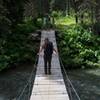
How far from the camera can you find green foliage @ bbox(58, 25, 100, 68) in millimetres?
22719

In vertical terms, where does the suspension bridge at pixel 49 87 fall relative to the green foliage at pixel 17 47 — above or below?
below

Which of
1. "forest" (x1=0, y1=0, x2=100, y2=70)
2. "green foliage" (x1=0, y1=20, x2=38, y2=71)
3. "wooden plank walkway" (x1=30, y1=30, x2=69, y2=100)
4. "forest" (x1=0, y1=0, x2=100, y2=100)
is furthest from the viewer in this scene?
"forest" (x1=0, y1=0, x2=100, y2=70)

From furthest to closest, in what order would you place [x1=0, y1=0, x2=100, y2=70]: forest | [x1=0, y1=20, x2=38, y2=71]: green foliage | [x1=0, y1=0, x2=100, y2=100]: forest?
1. [x1=0, y1=0, x2=100, y2=70]: forest
2. [x1=0, y1=20, x2=38, y2=71]: green foliage
3. [x1=0, y1=0, x2=100, y2=100]: forest

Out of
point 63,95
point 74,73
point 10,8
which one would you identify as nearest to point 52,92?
point 63,95

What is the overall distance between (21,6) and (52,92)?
15245 millimetres

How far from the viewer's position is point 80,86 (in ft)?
56.3

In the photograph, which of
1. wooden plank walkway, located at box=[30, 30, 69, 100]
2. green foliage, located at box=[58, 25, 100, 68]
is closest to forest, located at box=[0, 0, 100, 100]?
green foliage, located at box=[58, 25, 100, 68]

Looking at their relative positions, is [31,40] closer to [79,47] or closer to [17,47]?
[17,47]

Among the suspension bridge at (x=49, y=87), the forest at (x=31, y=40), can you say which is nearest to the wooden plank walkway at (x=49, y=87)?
the suspension bridge at (x=49, y=87)

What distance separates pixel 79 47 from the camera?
83.2ft

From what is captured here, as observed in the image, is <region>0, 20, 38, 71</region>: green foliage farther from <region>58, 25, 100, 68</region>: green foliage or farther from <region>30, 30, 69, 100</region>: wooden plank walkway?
<region>30, 30, 69, 100</region>: wooden plank walkway

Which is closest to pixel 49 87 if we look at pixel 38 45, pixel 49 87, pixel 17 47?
pixel 49 87

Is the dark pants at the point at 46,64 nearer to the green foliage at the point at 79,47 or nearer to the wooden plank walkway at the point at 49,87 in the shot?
the wooden plank walkway at the point at 49,87

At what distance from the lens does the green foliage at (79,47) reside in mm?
22719
